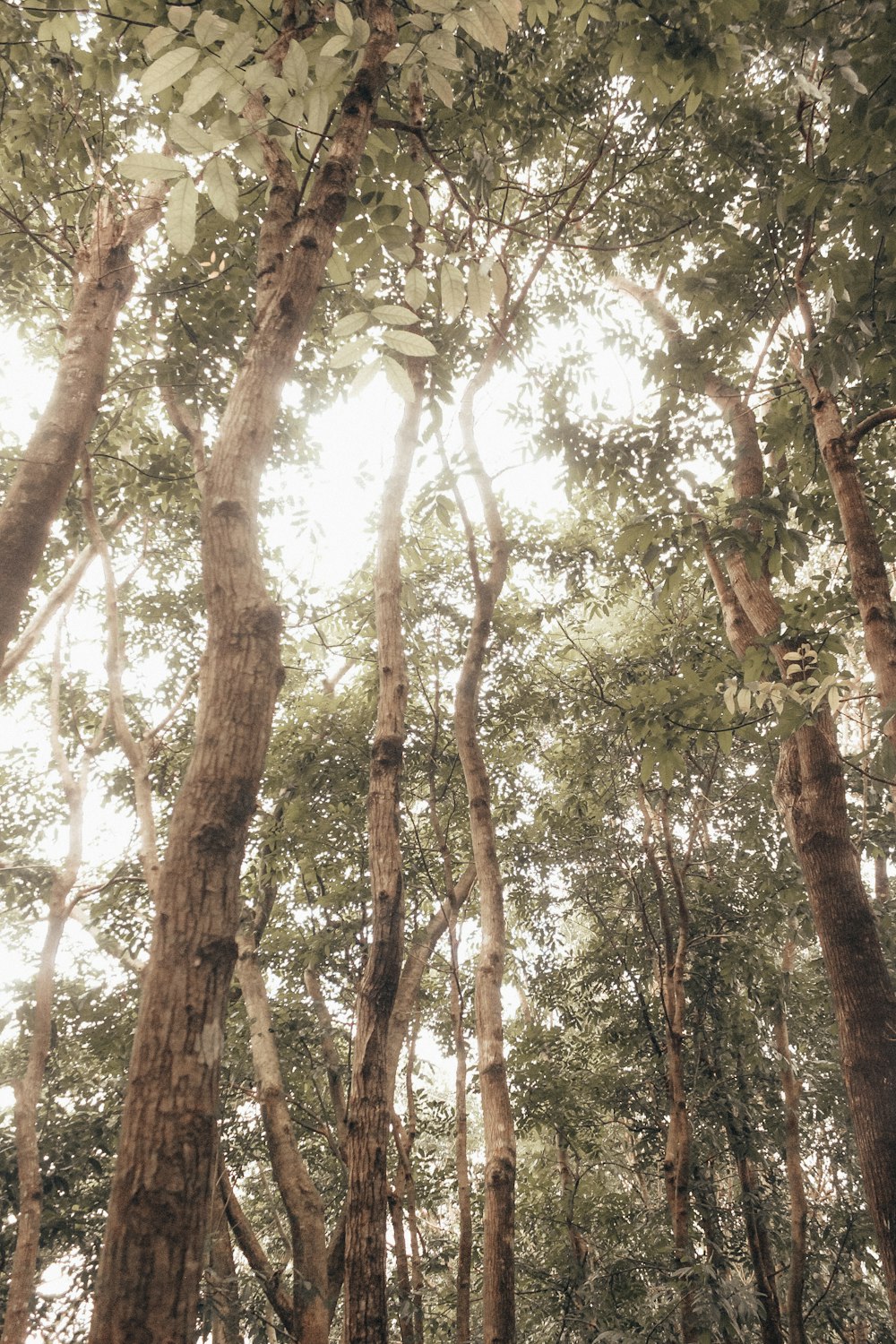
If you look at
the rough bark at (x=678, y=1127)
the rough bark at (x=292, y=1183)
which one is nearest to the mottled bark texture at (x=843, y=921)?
the rough bark at (x=678, y=1127)

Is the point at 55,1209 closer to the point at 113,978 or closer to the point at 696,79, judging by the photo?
the point at 113,978

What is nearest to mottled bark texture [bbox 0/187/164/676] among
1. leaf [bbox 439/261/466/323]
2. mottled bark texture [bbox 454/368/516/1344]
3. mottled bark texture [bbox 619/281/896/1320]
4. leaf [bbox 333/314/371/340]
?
leaf [bbox 333/314/371/340]

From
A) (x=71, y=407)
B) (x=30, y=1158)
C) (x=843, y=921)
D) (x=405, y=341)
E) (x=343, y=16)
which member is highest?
(x=71, y=407)

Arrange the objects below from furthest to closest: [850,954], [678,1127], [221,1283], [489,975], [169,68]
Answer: [678,1127], [221,1283], [489,975], [850,954], [169,68]

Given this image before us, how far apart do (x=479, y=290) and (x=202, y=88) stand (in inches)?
23.8

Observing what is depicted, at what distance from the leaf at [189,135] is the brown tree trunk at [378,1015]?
2.63ft

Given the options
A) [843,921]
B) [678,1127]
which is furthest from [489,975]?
[678,1127]

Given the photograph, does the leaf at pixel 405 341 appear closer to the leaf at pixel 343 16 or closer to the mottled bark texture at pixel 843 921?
the leaf at pixel 343 16

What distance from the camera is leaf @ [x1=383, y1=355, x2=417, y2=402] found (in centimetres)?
144

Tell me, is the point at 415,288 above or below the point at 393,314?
above

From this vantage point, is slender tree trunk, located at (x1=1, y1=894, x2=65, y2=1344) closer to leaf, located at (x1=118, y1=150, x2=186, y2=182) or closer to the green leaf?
leaf, located at (x1=118, y1=150, x2=186, y2=182)

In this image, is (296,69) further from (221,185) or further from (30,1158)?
(30,1158)

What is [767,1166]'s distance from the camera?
24.6 feet

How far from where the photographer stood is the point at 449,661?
7316mm
